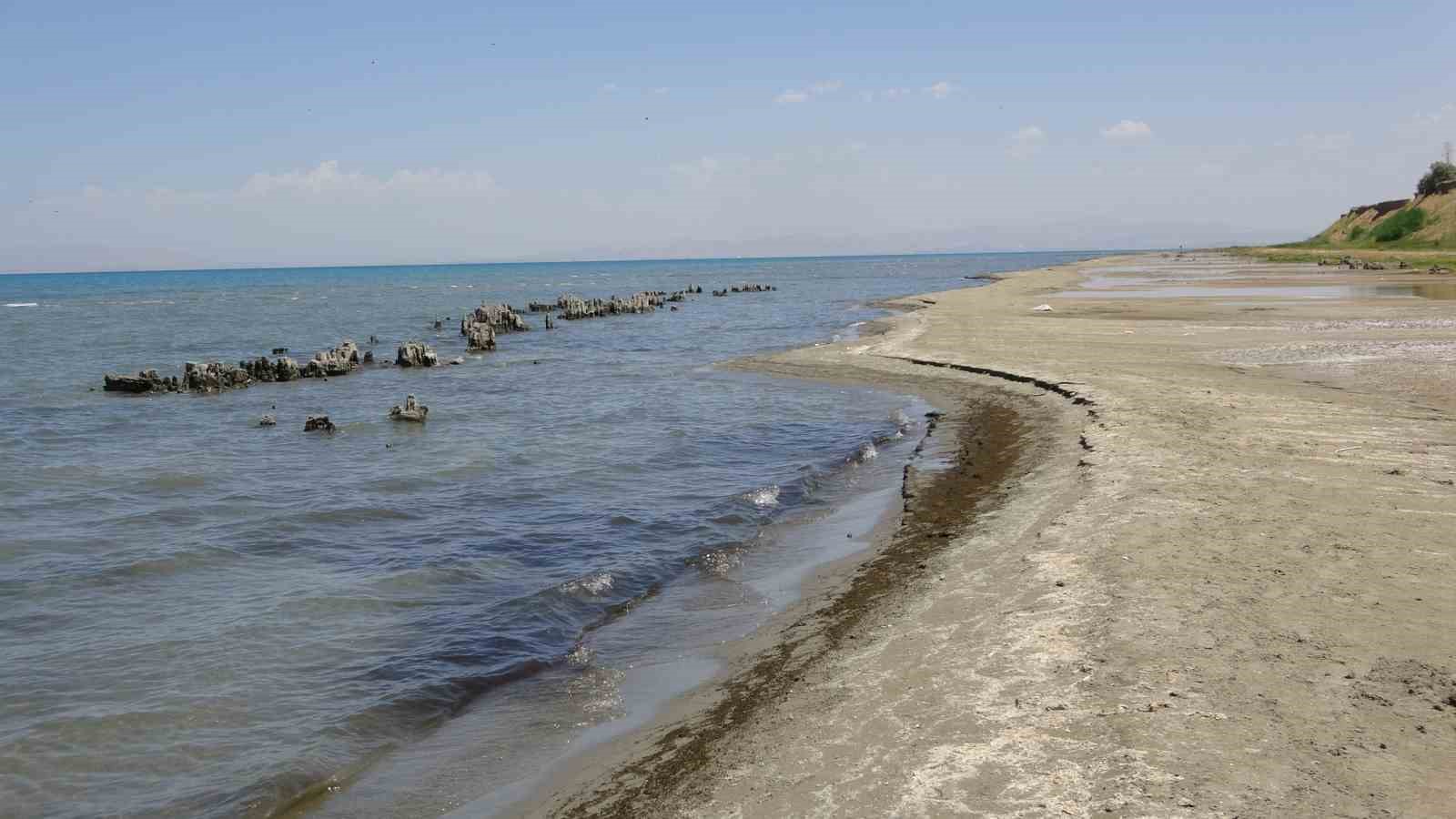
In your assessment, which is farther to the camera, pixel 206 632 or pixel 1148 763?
pixel 206 632

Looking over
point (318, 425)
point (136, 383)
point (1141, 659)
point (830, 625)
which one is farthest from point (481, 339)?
point (1141, 659)

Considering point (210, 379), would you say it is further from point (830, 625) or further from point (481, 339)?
point (830, 625)

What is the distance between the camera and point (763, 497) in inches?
616

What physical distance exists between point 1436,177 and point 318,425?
120 metres

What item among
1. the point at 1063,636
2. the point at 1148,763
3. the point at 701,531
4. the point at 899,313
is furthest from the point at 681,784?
the point at 899,313

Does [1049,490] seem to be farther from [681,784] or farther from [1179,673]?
[681,784]

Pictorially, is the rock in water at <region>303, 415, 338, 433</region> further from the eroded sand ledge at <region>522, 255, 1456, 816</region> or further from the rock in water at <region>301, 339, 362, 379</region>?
the eroded sand ledge at <region>522, 255, 1456, 816</region>

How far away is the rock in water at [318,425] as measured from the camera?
2334 cm

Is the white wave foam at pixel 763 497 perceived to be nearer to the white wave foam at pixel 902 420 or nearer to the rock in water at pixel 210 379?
the white wave foam at pixel 902 420

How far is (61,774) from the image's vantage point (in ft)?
24.6

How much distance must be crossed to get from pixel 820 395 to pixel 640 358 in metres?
14.7

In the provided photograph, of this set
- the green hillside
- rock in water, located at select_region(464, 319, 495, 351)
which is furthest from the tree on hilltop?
rock in water, located at select_region(464, 319, 495, 351)

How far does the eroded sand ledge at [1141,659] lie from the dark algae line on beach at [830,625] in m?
0.05

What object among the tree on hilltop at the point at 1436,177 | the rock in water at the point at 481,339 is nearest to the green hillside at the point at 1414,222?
the tree on hilltop at the point at 1436,177
